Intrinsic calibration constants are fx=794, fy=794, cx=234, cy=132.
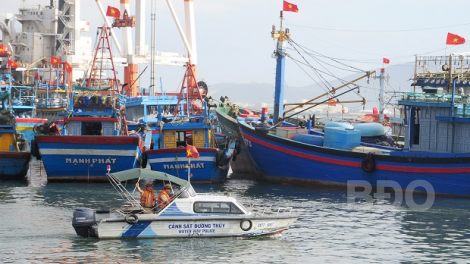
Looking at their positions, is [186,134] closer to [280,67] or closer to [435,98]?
[280,67]

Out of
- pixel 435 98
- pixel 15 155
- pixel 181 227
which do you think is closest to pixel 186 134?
pixel 15 155

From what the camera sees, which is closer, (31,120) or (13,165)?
(13,165)

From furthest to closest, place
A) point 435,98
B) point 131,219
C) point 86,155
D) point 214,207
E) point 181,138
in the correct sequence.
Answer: point 181,138, point 86,155, point 435,98, point 214,207, point 131,219

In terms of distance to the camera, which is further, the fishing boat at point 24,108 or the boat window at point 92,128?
the fishing boat at point 24,108

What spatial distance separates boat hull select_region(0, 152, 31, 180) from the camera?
1877 inches

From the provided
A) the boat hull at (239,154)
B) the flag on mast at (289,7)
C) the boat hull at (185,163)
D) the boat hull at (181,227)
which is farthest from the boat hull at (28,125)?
the boat hull at (181,227)

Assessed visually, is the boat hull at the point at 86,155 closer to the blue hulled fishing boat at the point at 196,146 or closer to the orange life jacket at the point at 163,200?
Result: the blue hulled fishing boat at the point at 196,146

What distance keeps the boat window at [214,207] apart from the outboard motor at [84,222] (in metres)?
3.85

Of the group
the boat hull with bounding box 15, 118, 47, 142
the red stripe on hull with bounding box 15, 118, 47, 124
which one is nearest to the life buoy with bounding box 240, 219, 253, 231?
the boat hull with bounding box 15, 118, 47, 142

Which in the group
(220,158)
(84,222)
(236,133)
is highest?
(236,133)

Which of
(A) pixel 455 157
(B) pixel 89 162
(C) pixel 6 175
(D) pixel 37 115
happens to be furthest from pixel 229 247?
(D) pixel 37 115

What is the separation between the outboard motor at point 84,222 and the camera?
95.3 ft

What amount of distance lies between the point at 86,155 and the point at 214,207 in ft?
58.2

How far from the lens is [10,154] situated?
4753 cm
